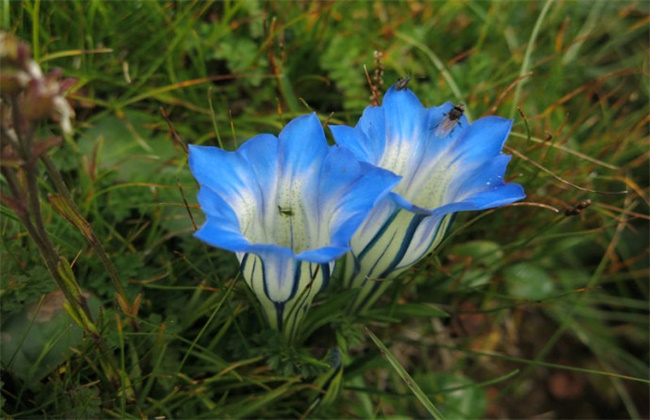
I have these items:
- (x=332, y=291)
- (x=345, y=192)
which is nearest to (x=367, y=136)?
(x=345, y=192)

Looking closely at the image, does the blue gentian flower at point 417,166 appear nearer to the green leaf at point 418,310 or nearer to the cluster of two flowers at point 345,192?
the cluster of two flowers at point 345,192

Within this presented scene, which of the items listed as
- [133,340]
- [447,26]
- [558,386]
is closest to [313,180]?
[133,340]

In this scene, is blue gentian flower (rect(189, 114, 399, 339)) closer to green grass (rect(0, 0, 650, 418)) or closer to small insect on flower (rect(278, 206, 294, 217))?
small insect on flower (rect(278, 206, 294, 217))

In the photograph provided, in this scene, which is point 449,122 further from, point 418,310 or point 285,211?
point 418,310

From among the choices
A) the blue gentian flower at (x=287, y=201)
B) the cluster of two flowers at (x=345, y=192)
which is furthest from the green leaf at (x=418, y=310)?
the blue gentian flower at (x=287, y=201)

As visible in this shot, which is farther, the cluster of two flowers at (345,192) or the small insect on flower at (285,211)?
the small insect on flower at (285,211)

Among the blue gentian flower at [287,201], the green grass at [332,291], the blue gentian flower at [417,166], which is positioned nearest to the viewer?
the blue gentian flower at [287,201]

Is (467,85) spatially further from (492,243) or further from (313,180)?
(313,180)

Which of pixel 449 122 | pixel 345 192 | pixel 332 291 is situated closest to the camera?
pixel 345 192
